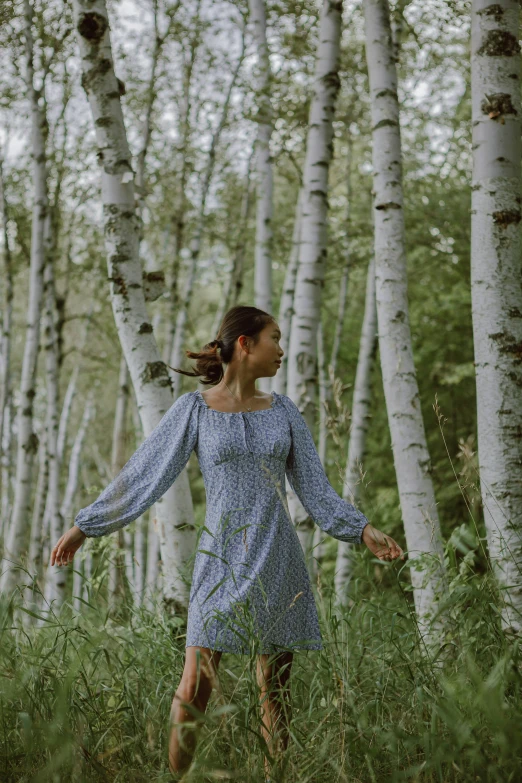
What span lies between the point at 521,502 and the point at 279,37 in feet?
25.0

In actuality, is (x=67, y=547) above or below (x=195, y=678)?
above

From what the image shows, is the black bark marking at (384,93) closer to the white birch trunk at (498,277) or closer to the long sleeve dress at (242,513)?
the white birch trunk at (498,277)

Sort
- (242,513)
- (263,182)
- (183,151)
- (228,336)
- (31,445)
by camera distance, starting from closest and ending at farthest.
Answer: (242,513)
(228,336)
(31,445)
(263,182)
(183,151)

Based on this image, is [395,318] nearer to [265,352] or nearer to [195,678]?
[265,352]

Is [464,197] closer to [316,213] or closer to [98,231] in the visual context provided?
[98,231]

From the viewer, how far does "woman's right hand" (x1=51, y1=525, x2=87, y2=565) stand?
2.80 m

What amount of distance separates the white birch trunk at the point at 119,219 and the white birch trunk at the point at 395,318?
132 centimetres

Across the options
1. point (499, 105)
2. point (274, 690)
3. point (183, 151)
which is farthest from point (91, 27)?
point (183, 151)

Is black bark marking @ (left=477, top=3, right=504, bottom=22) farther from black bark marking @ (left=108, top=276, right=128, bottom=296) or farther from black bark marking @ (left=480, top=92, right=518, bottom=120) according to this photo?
black bark marking @ (left=108, top=276, right=128, bottom=296)

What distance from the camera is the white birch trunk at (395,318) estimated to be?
4043 millimetres

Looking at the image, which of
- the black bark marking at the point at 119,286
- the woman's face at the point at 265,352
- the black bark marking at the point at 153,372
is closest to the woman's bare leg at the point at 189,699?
the woman's face at the point at 265,352

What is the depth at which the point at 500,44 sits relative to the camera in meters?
3.72

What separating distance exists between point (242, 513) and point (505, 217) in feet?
6.79

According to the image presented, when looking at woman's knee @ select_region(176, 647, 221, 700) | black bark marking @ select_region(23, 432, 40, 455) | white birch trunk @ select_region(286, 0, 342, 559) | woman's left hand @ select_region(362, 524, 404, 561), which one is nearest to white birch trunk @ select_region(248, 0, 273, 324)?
white birch trunk @ select_region(286, 0, 342, 559)
